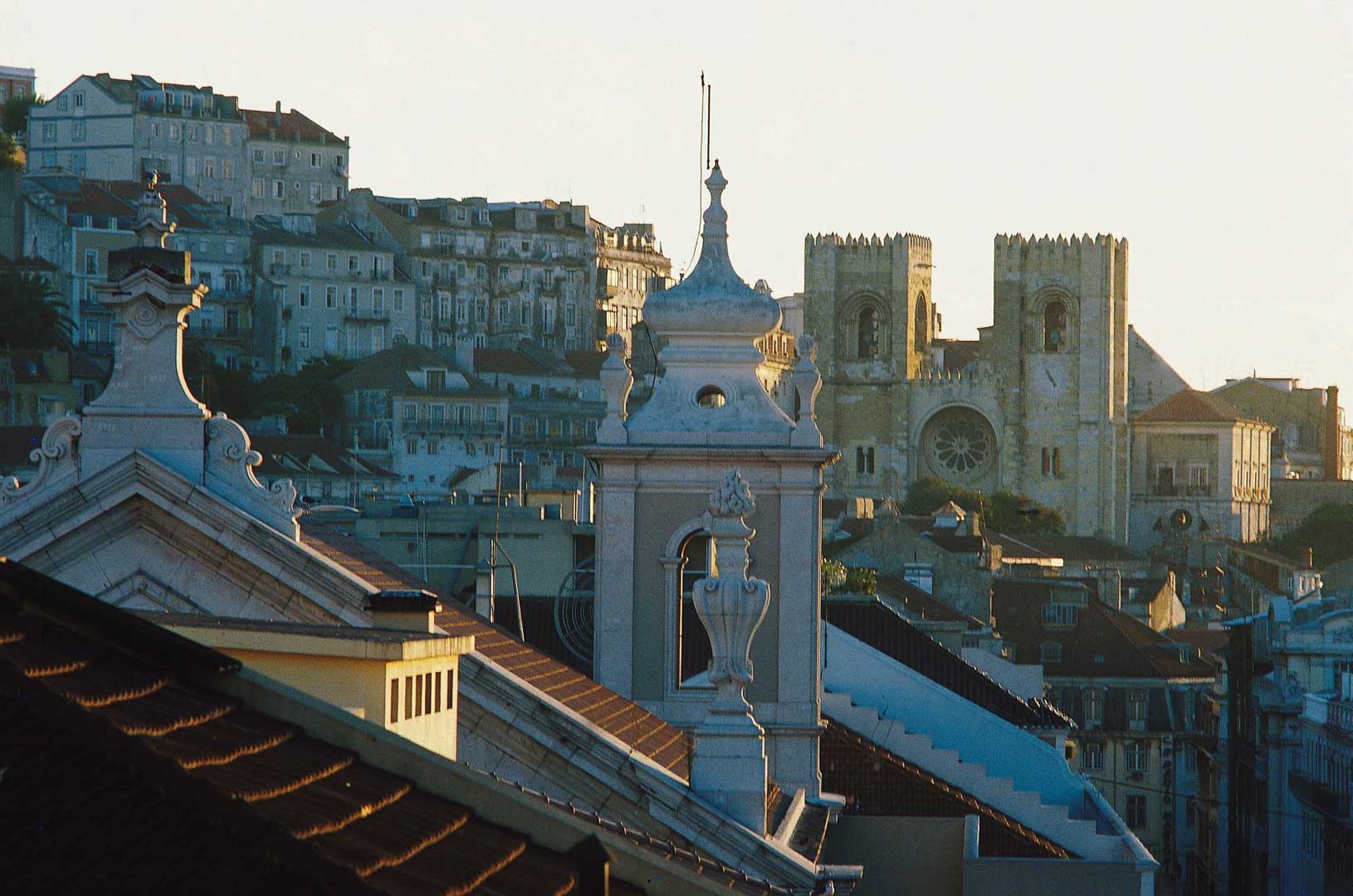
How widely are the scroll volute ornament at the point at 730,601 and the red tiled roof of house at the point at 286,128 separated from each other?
15447 centimetres

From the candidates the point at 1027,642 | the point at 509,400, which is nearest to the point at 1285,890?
the point at 1027,642

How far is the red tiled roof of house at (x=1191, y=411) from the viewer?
175m

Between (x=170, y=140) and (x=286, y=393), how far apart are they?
3200 cm

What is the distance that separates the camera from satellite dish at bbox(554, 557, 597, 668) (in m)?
21.9

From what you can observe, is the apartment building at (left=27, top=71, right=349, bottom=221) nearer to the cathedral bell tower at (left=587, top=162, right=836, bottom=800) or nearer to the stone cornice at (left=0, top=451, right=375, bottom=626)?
the cathedral bell tower at (left=587, top=162, right=836, bottom=800)

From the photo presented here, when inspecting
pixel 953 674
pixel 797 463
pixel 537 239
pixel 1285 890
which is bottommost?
pixel 1285 890

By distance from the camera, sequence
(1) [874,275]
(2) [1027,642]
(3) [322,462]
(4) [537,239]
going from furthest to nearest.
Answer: (1) [874,275], (4) [537,239], (3) [322,462], (2) [1027,642]

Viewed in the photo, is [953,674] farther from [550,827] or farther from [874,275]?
[874,275]

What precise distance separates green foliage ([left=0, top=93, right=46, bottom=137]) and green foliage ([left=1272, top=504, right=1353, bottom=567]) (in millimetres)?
73727

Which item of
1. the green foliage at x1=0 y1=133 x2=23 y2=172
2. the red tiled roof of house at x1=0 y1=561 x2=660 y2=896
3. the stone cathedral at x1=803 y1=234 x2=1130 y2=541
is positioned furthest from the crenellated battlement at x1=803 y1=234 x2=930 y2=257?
the red tiled roof of house at x1=0 y1=561 x2=660 y2=896

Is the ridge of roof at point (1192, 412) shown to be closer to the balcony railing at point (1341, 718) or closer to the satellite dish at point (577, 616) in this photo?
the balcony railing at point (1341, 718)

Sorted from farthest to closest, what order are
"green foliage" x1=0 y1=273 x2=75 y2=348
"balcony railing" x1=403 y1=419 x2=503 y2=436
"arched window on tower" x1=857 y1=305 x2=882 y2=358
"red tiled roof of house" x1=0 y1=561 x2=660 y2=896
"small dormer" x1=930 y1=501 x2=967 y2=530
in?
"arched window on tower" x1=857 y1=305 x2=882 y2=358 → "balcony railing" x1=403 y1=419 x2=503 y2=436 → "small dormer" x1=930 y1=501 x2=967 y2=530 → "green foliage" x1=0 y1=273 x2=75 y2=348 → "red tiled roof of house" x1=0 y1=561 x2=660 y2=896

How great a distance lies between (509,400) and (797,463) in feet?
410

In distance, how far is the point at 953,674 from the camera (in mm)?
35125
